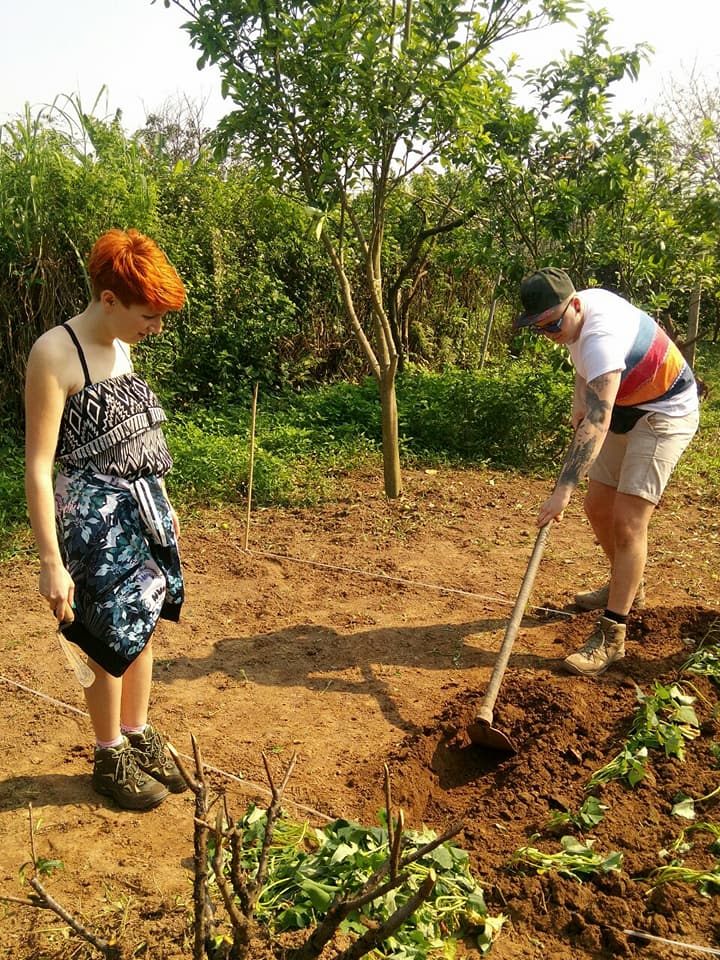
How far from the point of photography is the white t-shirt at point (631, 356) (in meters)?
3.28

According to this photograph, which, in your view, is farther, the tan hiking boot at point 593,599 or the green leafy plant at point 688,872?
the tan hiking boot at point 593,599

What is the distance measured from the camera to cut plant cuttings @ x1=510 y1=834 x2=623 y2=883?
2.43 metres

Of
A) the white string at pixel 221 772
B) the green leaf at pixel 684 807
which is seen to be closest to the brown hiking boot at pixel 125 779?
the white string at pixel 221 772

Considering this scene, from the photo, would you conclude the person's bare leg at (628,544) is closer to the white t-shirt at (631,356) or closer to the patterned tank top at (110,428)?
the white t-shirt at (631,356)

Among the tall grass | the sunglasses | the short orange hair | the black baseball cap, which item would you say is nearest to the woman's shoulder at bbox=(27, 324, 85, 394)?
the short orange hair

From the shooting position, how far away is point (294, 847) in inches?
93.5

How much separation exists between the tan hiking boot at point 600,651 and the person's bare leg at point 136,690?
6.06ft

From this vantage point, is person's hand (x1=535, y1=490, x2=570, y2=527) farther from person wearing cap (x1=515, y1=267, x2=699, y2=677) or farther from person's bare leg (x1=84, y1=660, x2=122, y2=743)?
person's bare leg (x1=84, y1=660, x2=122, y2=743)

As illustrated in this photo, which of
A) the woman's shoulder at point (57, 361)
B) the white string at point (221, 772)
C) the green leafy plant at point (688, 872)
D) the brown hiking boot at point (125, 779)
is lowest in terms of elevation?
the white string at point (221, 772)

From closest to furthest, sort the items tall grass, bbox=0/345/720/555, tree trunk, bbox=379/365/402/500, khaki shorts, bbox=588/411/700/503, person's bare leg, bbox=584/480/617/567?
khaki shorts, bbox=588/411/700/503 < person's bare leg, bbox=584/480/617/567 < tree trunk, bbox=379/365/402/500 < tall grass, bbox=0/345/720/555

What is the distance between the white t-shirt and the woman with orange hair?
1653 mm

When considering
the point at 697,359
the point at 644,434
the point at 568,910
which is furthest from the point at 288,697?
the point at 697,359

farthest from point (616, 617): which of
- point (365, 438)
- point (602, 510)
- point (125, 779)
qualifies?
point (365, 438)

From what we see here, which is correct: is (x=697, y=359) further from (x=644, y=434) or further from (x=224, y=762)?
(x=224, y=762)
